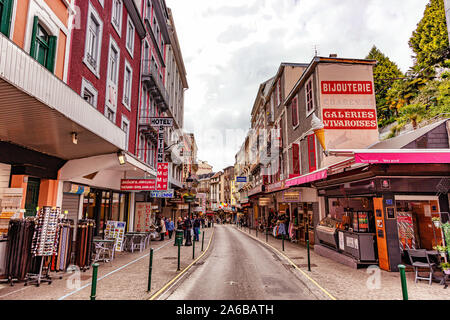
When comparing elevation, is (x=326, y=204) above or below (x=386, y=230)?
above

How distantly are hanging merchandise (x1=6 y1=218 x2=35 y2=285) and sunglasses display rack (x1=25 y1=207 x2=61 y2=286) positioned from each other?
17cm

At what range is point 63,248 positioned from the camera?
845 cm

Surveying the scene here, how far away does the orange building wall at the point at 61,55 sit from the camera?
992cm

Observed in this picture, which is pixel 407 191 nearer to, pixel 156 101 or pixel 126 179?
pixel 126 179

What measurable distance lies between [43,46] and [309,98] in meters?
13.8

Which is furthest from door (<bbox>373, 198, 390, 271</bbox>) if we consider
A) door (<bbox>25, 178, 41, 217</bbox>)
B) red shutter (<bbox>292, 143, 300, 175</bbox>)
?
door (<bbox>25, 178, 41, 217</bbox>)

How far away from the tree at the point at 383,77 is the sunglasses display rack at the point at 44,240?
33.4 metres

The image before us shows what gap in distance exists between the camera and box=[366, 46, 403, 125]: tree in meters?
32.1

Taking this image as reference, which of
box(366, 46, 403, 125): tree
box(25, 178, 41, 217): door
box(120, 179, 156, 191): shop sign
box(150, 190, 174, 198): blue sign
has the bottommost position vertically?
box(25, 178, 41, 217): door

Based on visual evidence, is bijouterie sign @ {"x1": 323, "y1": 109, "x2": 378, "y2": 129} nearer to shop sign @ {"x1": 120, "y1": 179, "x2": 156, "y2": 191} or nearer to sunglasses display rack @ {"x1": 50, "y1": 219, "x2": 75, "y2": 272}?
shop sign @ {"x1": 120, "y1": 179, "x2": 156, "y2": 191}

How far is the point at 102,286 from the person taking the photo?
7.37 m

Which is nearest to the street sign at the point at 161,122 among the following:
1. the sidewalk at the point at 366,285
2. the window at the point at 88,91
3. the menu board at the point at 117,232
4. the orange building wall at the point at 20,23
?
the window at the point at 88,91
